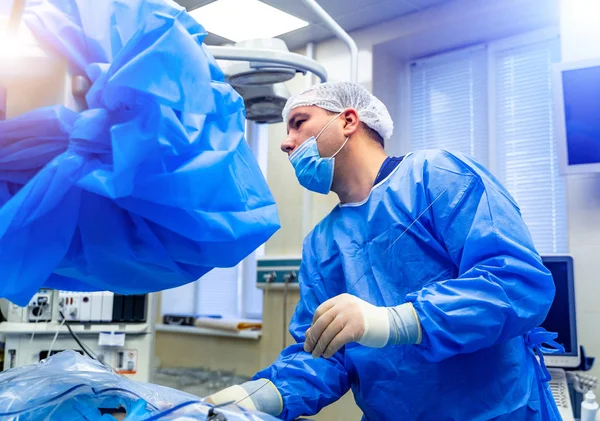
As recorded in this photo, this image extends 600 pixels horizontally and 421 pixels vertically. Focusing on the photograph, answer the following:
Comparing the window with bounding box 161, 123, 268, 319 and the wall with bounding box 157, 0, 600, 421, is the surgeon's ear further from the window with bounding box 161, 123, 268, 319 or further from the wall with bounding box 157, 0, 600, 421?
the window with bounding box 161, 123, 268, 319

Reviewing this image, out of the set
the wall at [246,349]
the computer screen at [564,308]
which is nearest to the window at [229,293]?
the wall at [246,349]

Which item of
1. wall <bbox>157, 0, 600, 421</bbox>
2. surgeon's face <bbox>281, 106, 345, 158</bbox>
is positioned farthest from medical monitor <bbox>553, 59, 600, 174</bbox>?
surgeon's face <bbox>281, 106, 345, 158</bbox>

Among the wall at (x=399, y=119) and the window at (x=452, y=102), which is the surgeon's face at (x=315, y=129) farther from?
the window at (x=452, y=102)

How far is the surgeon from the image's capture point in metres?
1.04

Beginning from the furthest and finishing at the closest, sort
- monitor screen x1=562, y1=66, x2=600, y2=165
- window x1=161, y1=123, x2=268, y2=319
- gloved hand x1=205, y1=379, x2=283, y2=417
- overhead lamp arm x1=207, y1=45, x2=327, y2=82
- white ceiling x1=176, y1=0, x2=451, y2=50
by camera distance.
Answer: window x1=161, y1=123, x2=268, y2=319, white ceiling x1=176, y1=0, x2=451, y2=50, monitor screen x1=562, y1=66, x2=600, y2=165, overhead lamp arm x1=207, y1=45, x2=327, y2=82, gloved hand x1=205, y1=379, x2=283, y2=417

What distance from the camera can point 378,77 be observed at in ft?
11.2

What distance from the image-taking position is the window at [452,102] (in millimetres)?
3281

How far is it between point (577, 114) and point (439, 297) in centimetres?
174

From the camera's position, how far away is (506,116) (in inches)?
125

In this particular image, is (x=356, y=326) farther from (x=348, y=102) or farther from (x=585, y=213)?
(x=585, y=213)

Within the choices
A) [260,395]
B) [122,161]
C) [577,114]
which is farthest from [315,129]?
[577,114]

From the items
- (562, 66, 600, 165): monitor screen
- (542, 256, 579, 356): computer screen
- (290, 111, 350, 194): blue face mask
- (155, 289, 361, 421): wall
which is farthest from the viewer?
(155, 289, 361, 421): wall

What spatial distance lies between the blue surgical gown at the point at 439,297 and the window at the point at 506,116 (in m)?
1.84

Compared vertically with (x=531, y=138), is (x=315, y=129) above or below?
below
